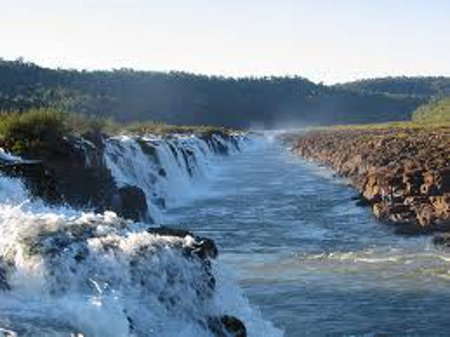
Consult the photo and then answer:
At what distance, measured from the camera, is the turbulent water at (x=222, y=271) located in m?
13.8

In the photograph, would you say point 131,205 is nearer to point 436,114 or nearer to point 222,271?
point 222,271

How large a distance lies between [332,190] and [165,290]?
32347 millimetres

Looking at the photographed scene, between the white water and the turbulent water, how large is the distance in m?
0.02

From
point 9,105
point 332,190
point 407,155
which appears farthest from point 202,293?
point 9,105

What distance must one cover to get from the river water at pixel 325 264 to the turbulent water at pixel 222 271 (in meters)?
0.05

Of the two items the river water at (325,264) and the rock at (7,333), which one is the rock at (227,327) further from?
the rock at (7,333)

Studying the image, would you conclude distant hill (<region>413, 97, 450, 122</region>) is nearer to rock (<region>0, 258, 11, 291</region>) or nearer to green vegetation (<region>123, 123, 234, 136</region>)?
green vegetation (<region>123, 123, 234, 136</region>)

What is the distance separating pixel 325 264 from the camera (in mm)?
25000

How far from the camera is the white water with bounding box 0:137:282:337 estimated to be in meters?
13.1

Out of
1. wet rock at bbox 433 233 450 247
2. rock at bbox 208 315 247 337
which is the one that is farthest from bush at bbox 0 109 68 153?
rock at bbox 208 315 247 337

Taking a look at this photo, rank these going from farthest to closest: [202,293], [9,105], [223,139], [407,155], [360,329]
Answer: [223,139] → [9,105] → [407,155] → [360,329] → [202,293]

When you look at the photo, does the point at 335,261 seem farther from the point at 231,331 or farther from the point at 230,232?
the point at 231,331

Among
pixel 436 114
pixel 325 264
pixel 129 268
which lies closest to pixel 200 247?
pixel 129 268

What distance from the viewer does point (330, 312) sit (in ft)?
65.6
